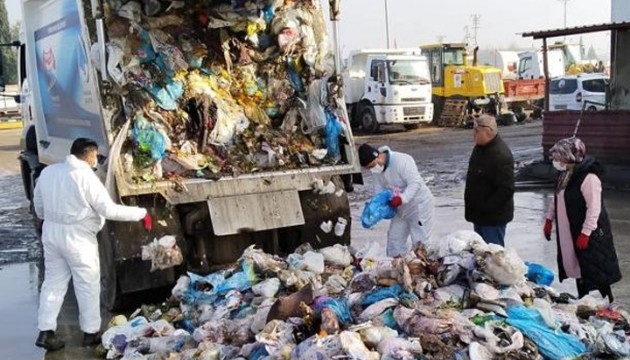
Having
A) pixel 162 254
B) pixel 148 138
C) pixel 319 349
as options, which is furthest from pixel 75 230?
pixel 319 349

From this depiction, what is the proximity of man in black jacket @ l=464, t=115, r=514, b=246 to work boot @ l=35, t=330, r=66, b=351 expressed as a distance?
3.42m

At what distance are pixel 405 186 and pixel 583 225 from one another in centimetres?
165

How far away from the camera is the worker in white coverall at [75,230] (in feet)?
18.0

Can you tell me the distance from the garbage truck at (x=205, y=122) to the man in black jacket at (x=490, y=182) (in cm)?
136

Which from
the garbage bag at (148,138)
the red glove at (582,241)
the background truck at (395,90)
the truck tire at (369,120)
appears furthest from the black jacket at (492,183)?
the truck tire at (369,120)

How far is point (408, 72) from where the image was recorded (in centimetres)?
2359

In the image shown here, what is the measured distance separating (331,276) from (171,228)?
56.6 inches

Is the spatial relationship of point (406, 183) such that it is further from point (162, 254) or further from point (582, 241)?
point (162, 254)

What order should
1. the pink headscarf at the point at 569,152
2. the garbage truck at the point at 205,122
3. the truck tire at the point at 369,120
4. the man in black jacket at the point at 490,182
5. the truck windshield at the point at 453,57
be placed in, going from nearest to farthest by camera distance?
the pink headscarf at the point at 569,152
the man in black jacket at the point at 490,182
the garbage truck at the point at 205,122
the truck tire at the point at 369,120
the truck windshield at the point at 453,57

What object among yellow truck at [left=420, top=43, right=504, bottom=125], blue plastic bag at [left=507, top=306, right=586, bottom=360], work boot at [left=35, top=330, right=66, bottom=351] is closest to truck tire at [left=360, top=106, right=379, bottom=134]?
yellow truck at [left=420, top=43, right=504, bottom=125]

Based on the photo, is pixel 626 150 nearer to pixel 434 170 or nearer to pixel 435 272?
pixel 434 170

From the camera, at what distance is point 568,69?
113 ft

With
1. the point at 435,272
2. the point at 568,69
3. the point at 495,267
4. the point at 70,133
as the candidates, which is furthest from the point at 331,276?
the point at 568,69

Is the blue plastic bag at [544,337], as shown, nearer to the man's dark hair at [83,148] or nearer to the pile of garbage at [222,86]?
the pile of garbage at [222,86]
